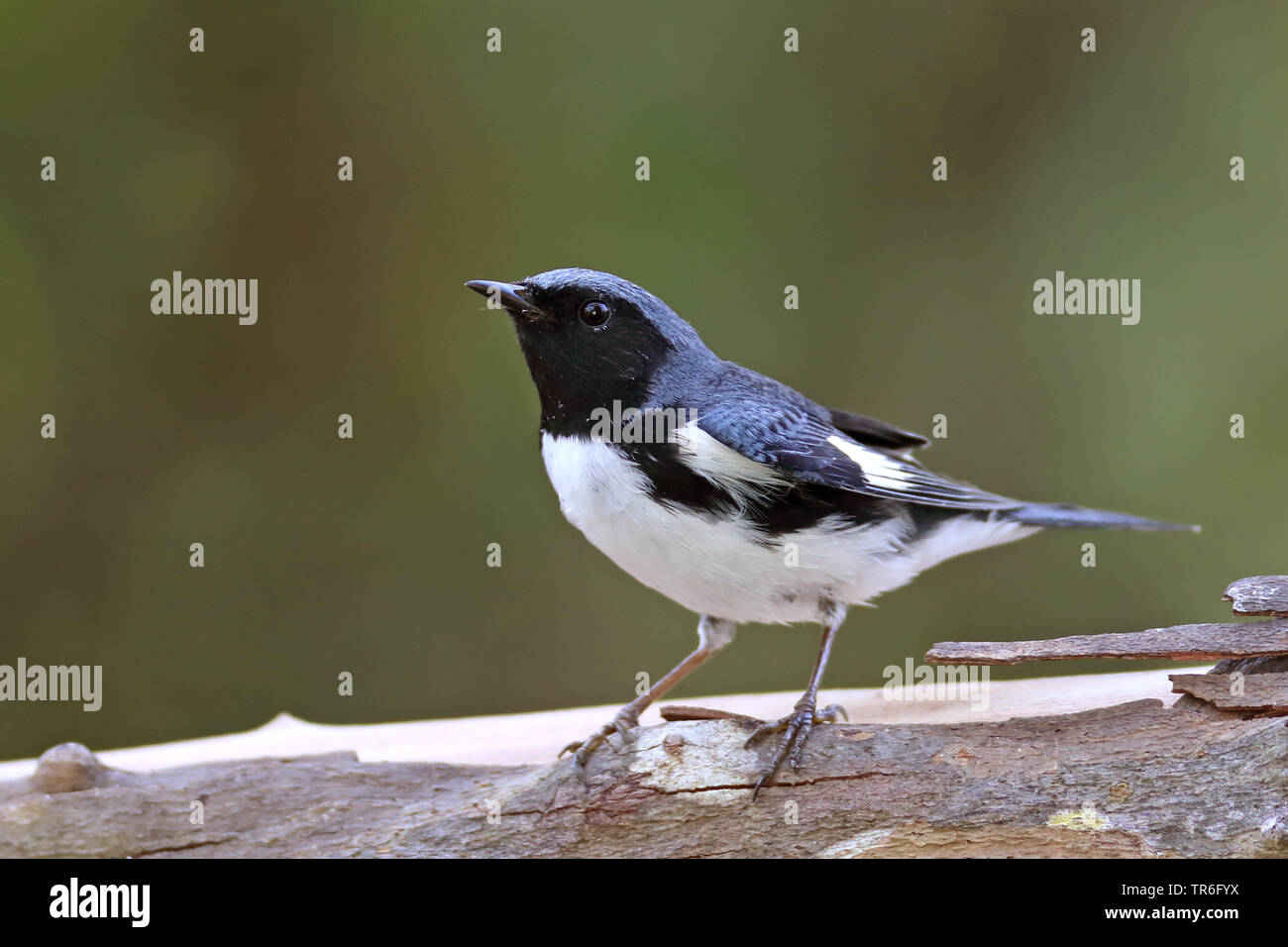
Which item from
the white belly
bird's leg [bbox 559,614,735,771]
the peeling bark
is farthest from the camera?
bird's leg [bbox 559,614,735,771]

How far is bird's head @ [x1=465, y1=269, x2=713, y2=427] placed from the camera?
3191mm

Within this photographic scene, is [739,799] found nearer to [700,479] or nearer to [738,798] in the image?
[738,798]

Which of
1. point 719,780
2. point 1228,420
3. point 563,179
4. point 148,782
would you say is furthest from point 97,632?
point 1228,420

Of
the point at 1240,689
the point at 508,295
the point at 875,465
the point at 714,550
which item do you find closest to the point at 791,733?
the point at 714,550

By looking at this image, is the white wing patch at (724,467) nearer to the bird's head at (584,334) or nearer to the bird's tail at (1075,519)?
the bird's head at (584,334)

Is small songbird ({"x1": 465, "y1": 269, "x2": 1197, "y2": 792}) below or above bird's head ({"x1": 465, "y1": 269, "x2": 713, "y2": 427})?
below

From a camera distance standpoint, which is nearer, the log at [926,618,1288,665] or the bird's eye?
the log at [926,618,1288,665]

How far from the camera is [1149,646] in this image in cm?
270

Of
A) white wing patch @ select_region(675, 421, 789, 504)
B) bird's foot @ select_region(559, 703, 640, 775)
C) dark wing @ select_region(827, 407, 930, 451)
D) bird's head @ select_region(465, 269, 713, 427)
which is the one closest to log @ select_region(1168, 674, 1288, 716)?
white wing patch @ select_region(675, 421, 789, 504)

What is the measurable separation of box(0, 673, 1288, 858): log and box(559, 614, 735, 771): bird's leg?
9 cm

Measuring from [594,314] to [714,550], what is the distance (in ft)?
2.35

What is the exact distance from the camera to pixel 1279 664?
2770 millimetres

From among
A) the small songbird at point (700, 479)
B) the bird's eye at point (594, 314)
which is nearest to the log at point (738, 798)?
the small songbird at point (700, 479)

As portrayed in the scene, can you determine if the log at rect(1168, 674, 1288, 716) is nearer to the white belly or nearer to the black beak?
the white belly
